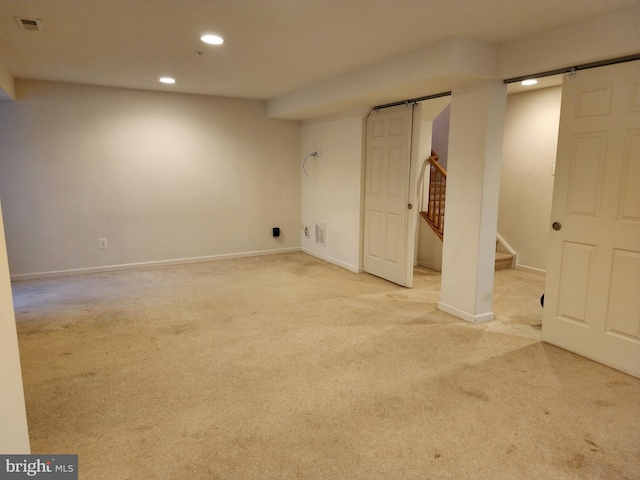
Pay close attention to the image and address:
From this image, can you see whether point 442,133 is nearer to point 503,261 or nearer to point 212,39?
point 503,261

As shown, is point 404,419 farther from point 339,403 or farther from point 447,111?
point 447,111

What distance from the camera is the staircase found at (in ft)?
17.8

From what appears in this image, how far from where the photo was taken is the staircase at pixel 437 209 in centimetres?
543

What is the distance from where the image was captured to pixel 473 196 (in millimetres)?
3479

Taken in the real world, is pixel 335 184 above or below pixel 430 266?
above

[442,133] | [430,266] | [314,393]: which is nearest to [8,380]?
[314,393]

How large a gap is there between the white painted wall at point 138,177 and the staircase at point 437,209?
210cm

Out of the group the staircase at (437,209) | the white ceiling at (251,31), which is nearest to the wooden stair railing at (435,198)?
the staircase at (437,209)

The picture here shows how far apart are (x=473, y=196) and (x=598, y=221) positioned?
944mm

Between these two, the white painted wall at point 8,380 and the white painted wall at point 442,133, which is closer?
the white painted wall at point 8,380

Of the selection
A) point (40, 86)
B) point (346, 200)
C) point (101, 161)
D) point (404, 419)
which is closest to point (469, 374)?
point (404, 419)

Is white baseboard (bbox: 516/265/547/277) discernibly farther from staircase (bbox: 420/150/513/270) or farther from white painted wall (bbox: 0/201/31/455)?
white painted wall (bbox: 0/201/31/455)

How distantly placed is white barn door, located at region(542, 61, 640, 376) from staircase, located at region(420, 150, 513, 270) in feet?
7.75

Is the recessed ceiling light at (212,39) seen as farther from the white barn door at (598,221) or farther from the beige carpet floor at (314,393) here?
the white barn door at (598,221)
